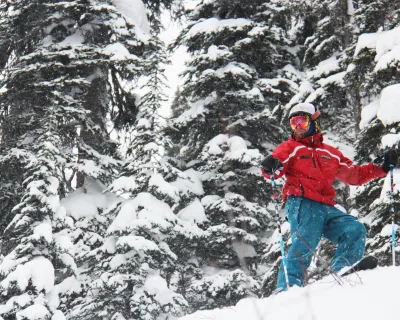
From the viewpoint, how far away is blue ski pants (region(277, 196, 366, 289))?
186 inches

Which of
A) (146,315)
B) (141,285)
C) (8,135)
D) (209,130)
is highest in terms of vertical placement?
(8,135)

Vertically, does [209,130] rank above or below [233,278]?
above

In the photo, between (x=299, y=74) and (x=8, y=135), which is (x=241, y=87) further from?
(x=8, y=135)

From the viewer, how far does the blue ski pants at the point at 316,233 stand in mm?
4723

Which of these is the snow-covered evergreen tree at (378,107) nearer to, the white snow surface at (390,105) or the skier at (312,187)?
the white snow surface at (390,105)

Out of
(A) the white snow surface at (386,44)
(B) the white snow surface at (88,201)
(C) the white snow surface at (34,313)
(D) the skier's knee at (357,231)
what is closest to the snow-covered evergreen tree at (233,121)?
(B) the white snow surface at (88,201)

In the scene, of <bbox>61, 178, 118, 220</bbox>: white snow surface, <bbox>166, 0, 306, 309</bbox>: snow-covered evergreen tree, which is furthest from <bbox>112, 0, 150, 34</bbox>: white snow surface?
<bbox>61, 178, 118, 220</bbox>: white snow surface

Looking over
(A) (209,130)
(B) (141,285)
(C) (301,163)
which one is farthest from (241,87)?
(C) (301,163)

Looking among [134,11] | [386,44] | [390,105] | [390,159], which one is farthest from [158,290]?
[134,11]

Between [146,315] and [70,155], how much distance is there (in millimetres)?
4822

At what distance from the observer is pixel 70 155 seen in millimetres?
12836

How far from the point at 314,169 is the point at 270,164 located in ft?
2.00

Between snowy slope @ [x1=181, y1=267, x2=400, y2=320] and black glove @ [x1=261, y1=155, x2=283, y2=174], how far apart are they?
141 centimetres

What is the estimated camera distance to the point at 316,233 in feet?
16.1
